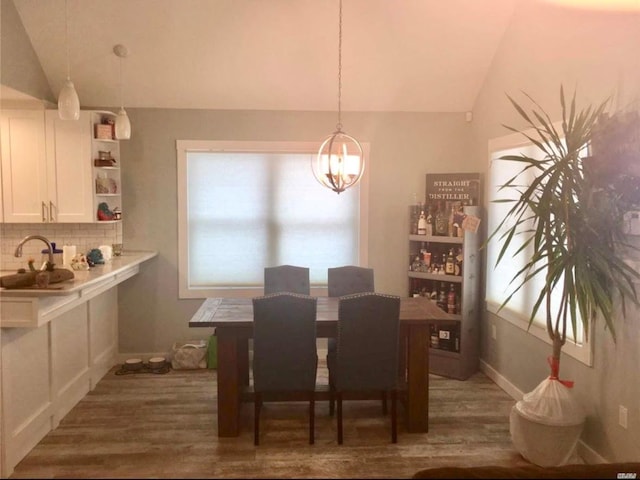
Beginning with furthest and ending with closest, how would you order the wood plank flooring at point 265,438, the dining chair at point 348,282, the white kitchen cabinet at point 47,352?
the dining chair at point 348,282 → the wood plank flooring at point 265,438 → the white kitchen cabinet at point 47,352

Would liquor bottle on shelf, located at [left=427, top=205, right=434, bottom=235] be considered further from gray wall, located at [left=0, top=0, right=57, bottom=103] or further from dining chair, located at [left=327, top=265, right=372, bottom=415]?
gray wall, located at [left=0, top=0, right=57, bottom=103]

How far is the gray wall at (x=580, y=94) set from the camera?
9.00 ft

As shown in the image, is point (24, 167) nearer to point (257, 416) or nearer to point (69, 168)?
point (69, 168)

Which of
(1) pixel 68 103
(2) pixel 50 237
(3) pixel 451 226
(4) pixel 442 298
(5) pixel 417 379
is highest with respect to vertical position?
(1) pixel 68 103

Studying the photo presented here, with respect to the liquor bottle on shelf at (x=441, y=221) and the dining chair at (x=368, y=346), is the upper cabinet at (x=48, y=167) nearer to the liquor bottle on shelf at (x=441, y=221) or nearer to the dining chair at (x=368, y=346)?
the dining chair at (x=368, y=346)

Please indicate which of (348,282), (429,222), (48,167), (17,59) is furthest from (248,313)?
(17,59)

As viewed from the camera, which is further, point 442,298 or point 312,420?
point 442,298

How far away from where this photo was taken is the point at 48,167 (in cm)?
427

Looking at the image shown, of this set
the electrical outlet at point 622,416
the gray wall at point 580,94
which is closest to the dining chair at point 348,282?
the gray wall at point 580,94

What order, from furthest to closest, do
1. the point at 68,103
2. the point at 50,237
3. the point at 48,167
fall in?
1. the point at 50,237
2. the point at 48,167
3. the point at 68,103

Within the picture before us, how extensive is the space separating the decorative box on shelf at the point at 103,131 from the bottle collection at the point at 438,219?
2.83 meters

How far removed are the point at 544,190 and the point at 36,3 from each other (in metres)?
3.88

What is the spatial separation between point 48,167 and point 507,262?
396 cm

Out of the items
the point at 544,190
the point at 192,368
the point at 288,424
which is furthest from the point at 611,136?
the point at 192,368
